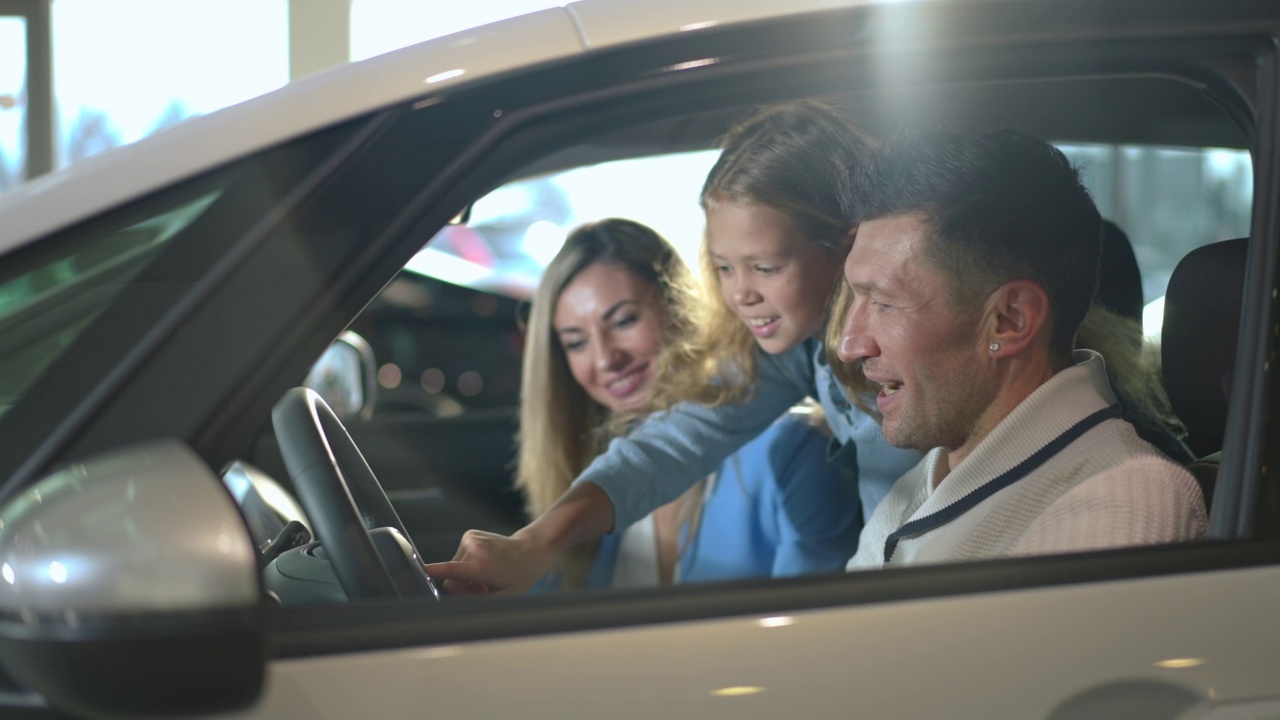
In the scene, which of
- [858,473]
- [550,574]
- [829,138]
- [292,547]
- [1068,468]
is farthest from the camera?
[550,574]

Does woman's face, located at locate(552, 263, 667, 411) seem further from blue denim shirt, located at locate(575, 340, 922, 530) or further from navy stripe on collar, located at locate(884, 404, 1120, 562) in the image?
navy stripe on collar, located at locate(884, 404, 1120, 562)

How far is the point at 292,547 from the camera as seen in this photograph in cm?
153

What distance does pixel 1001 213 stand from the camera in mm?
1349

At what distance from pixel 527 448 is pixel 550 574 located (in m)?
0.51

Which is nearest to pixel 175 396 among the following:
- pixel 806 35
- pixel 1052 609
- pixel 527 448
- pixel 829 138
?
pixel 806 35

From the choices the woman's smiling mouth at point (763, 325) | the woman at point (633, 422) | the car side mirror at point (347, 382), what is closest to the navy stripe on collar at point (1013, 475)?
the woman's smiling mouth at point (763, 325)

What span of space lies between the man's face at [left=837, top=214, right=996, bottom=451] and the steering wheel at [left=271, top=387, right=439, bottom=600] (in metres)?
0.57

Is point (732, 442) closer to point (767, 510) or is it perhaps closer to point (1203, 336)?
point (767, 510)

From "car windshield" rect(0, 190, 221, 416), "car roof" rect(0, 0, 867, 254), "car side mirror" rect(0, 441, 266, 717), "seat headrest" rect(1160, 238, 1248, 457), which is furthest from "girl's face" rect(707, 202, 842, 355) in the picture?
"car side mirror" rect(0, 441, 266, 717)

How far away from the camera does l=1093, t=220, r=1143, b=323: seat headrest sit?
155cm

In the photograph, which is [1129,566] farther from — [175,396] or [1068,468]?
[175,396]

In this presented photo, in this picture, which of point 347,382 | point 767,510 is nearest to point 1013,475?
point 767,510

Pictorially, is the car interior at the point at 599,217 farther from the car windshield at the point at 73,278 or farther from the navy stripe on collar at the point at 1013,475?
the navy stripe on collar at the point at 1013,475

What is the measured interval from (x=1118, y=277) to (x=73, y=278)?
127 cm
